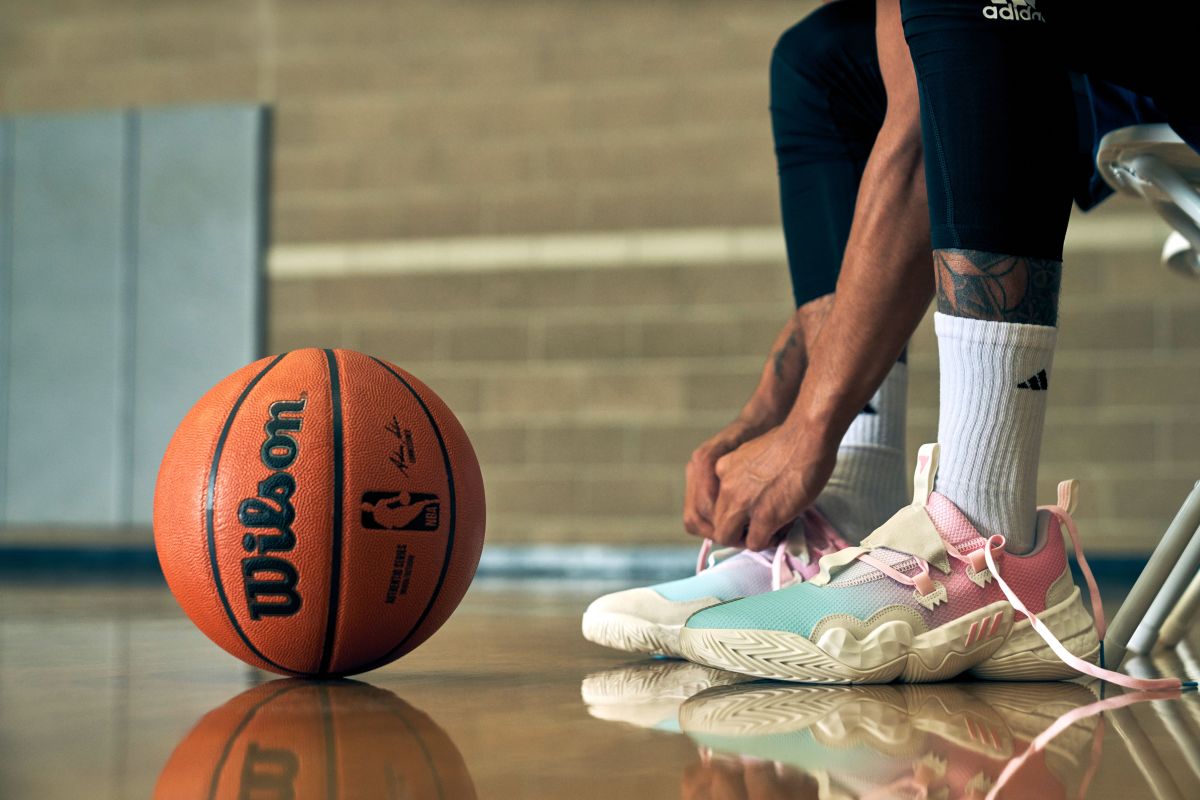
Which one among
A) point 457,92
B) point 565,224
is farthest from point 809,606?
point 457,92

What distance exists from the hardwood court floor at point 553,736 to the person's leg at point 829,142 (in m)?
0.43

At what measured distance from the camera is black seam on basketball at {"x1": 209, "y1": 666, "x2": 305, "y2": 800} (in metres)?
0.81

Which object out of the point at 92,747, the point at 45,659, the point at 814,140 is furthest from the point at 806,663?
the point at 45,659

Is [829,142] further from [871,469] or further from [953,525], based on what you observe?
[953,525]

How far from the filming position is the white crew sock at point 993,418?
119 cm

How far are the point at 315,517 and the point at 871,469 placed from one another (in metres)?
0.68

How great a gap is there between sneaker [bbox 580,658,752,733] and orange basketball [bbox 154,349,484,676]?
19cm

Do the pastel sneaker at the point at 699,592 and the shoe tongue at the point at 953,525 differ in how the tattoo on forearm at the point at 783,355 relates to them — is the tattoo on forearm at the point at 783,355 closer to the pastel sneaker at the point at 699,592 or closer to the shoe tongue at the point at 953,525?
the pastel sneaker at the point at 699,592

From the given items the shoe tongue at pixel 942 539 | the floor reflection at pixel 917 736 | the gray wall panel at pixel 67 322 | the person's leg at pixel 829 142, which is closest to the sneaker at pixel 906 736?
the floor reflection at pixel 917 736

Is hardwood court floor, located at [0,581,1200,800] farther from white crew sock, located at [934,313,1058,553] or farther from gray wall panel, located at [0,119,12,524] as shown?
gray wall panel, located at [0,119,12,524]

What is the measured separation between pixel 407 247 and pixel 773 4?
1.64 meters

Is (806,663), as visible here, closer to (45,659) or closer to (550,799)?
(550,799)

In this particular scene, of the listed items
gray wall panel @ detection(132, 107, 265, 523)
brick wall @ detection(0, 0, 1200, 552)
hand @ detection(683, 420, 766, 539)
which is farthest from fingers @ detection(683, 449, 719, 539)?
gray wall panel @ detection(132, 107, 265, 523)

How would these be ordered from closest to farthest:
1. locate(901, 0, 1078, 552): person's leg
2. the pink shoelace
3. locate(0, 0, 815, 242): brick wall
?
locate(901, 0, 1078, 552): person's leg < the pink shoelace < locate(0, 0, 815, 242): brick wall
